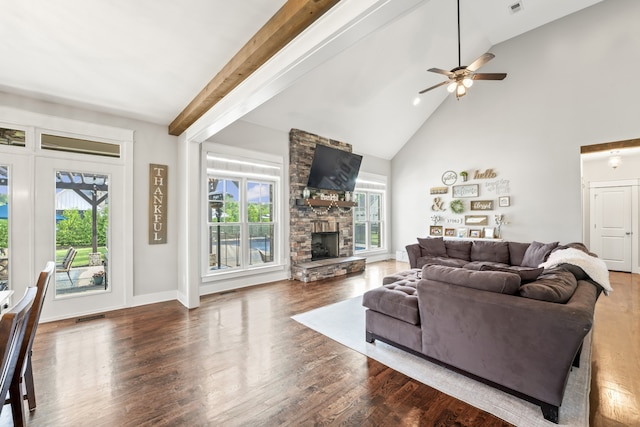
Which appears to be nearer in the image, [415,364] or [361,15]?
[361,15]

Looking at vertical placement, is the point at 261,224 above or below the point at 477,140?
below

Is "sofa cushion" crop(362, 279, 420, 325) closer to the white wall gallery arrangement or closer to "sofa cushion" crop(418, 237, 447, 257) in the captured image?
"sofa cushion" crop(418, 237, 447, 257)

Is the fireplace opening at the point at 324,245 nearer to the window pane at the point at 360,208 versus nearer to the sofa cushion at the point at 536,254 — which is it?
the window pane at the point at 360,208

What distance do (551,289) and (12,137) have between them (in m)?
5.62

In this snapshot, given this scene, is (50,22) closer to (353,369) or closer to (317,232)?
(353,369)

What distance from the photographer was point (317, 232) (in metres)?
6.17

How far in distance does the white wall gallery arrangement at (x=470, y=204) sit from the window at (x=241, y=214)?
14.1 feet

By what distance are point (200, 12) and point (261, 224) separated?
375 centimetres

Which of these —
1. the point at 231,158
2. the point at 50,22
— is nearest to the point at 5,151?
the point at 50,22

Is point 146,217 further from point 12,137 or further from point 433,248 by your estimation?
point 433,248

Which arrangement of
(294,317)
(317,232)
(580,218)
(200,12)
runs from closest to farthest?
(200,12), (294,317), (580,218), (317,232)

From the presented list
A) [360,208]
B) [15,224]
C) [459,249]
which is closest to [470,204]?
[459,249]

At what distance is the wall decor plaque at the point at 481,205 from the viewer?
6.31 m

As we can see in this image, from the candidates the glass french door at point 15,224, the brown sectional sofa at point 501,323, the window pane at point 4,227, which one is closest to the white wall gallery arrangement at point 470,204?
the brown sectional sofa at point 501,323
